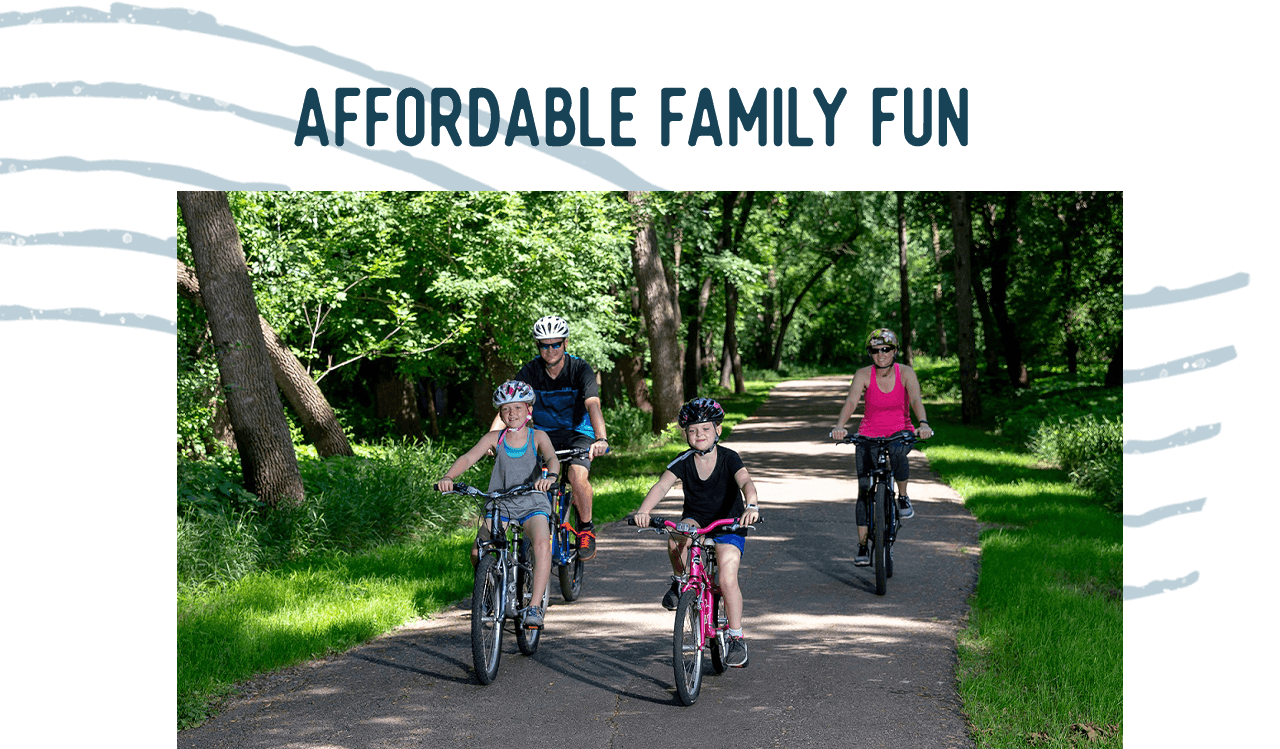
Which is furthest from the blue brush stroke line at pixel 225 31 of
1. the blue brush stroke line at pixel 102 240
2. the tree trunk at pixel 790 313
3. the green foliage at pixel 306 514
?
the tree trunk at pixel 790 313

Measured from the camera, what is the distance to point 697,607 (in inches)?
229

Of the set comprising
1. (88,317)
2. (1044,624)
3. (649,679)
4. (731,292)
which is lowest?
(649,679)

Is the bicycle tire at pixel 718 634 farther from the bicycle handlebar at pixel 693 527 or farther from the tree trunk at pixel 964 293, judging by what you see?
the tree trunk at pixel 964 293

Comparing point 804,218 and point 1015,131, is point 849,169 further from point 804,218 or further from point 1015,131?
point 804,218

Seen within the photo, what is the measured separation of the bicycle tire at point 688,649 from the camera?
217 inches

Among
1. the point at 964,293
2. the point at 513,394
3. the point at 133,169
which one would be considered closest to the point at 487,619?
the point at 513,394

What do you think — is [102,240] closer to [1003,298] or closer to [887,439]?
[887,439]

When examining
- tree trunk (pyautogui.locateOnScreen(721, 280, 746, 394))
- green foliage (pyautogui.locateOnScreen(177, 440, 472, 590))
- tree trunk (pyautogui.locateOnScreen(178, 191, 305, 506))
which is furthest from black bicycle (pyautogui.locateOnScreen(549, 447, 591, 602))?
tree trunk (pyautogui.locateOnScreen(721, 280, 746, 394))

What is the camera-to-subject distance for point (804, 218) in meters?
43.9

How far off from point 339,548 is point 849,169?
8.03 metres

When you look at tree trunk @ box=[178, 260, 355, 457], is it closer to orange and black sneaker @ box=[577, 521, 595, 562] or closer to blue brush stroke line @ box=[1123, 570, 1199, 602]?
orange and black sneaker @ box=[577, 521, 595, 562]

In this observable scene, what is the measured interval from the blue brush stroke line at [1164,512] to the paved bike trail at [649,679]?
5.65 ft

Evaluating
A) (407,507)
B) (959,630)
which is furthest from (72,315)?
(407,507)

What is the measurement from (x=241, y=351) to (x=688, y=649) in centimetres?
695
